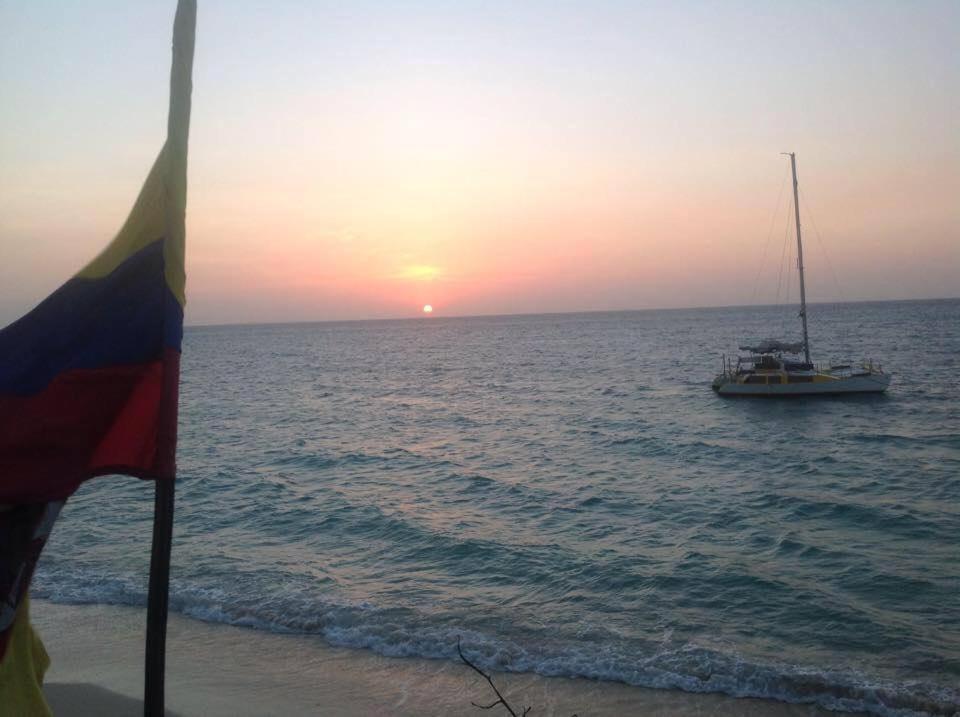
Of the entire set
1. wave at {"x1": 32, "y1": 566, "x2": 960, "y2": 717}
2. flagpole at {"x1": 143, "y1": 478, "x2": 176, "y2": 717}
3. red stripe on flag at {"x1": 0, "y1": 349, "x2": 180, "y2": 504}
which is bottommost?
wave at {"x1": 32, "y1": 566, "x2": 960, "y2": 717}

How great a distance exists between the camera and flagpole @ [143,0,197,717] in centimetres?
304

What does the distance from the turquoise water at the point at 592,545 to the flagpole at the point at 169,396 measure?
860 centimetres

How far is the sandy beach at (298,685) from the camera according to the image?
9.84 meters

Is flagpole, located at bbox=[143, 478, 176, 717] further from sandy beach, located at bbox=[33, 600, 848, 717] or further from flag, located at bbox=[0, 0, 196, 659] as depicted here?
sandy beach, located at bbox=[33, 600, 848, 717]

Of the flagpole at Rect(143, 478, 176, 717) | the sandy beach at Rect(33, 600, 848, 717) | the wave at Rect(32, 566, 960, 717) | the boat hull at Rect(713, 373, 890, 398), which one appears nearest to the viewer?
the flagpole at Rect(143, 478, 176, 717)

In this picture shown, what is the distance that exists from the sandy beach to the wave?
0.24 metres

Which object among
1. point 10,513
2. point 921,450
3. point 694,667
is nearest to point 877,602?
point 694,667

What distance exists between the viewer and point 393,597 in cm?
1410

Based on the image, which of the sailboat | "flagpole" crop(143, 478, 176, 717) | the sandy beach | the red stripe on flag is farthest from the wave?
the sailboat

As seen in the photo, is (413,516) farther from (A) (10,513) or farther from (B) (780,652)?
(A) (10,513)

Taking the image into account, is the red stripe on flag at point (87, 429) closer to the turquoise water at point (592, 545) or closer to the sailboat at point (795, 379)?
the turquoise water at point (592, 545)

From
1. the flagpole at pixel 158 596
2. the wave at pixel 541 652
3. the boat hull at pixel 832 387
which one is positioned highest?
the flagpole at pixel 158 596

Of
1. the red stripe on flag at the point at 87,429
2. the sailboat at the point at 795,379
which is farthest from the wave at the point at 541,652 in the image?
the sailboat at the point at 795,379

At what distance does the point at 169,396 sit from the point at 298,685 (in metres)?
8.54
